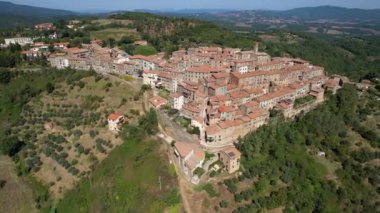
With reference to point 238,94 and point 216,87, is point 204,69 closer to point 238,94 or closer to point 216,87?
point 216,87

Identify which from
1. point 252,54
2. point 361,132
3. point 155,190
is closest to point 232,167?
point 155,190

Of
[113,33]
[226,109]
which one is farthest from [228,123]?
[113,33]

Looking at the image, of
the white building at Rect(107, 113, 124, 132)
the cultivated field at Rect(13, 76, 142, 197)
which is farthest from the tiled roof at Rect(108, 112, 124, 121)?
the cultivated field at Rect(13, 76, 142, 197)

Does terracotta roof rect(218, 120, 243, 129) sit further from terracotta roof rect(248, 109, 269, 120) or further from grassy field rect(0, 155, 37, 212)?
grassy field rect(0, 155, 37, 212)

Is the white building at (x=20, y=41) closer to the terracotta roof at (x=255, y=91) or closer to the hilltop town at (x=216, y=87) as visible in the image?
the hilltop town at (x=216, y=87)

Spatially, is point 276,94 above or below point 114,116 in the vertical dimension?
above

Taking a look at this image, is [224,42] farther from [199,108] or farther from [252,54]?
[199,108]
